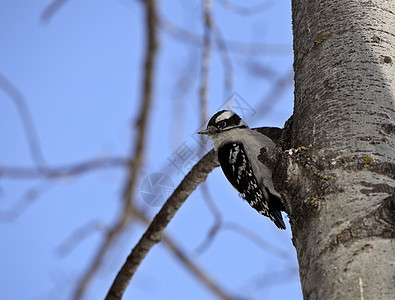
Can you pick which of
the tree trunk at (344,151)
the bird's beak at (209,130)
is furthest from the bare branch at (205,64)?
the tree trunk at (344,151)

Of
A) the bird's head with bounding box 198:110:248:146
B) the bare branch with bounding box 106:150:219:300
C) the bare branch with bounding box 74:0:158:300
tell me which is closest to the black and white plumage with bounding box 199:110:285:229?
the bird's head with bounding box 198:110:248:146

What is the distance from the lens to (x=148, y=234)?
3029mm

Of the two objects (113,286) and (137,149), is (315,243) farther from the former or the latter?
(137,149)

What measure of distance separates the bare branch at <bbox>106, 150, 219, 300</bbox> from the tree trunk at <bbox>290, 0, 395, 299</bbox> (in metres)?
0.85

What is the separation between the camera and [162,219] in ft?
9.95

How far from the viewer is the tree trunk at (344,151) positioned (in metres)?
1.41

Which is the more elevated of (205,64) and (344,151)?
(205,64)

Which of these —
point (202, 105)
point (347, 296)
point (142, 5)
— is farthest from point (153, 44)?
point (347, 296)

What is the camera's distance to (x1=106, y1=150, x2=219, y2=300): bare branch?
9.74ft

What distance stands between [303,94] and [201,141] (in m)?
1.98

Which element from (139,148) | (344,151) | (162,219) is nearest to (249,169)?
(162,219)

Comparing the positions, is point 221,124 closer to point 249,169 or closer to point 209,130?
point 209,130

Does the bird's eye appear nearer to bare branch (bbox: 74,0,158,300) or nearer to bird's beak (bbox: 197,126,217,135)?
bird's beak (bbox: 197,126,217,135)

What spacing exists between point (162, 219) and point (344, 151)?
154cm
